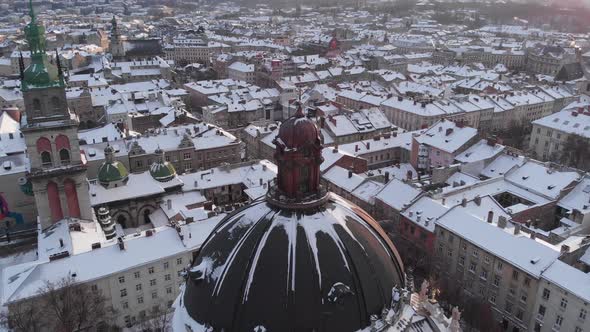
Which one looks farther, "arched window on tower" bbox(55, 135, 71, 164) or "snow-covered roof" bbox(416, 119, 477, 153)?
"snow-covered roof" bbox(416, 119, 477, 153)

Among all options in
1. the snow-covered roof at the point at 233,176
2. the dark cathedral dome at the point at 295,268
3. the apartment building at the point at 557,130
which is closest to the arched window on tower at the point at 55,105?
the snow-covered roof at the point at 233,176

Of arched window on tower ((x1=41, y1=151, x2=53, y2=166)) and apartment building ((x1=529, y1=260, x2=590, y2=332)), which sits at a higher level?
arched window on tower ((x1=41, y1=151, x2=53, y2=166))

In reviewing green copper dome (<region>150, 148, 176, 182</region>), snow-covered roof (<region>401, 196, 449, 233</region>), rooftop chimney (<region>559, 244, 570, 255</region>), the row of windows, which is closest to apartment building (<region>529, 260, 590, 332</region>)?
rooftop chimney (<region>559, 244, 570, 255</region>)

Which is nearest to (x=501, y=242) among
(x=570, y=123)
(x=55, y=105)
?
(x=55, y=105)

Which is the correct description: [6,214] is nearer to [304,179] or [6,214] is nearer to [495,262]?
[304,179]

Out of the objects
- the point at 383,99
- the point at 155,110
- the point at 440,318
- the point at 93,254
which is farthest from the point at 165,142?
the point at 440,318

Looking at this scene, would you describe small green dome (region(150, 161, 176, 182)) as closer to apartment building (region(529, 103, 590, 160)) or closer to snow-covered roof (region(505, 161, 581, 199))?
snow-covered roof (region(505, 161, 581, 199))

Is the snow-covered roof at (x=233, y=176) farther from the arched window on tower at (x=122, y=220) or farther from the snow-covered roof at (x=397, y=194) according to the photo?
the snow-covered roof at (x=397, y=194)

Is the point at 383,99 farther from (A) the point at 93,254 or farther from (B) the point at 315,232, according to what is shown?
(B) the point at 315,232
